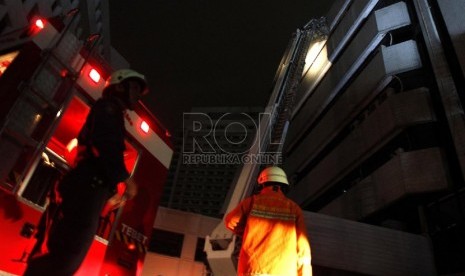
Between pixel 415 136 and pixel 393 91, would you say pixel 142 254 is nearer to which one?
pixel 415 136

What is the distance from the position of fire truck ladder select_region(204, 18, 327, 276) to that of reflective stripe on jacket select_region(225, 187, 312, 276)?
0.84 m

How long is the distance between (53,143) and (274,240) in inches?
103

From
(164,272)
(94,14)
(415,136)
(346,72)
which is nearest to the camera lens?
(415,136)

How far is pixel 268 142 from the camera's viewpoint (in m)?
5.57

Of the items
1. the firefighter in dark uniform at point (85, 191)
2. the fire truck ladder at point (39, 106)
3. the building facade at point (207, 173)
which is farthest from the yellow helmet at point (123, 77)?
the building facade at point (207, 173)

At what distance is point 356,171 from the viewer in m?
8.73

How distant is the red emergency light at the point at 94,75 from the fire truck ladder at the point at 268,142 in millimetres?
2291

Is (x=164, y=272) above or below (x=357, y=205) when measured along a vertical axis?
below

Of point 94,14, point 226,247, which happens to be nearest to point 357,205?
point 226,247

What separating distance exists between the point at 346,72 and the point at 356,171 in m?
3.06

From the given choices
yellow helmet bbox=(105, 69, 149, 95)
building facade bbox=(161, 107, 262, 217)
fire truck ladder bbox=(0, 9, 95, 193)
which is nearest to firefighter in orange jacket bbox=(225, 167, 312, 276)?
yellow helmet bbox=(105, 69, 149, 95)

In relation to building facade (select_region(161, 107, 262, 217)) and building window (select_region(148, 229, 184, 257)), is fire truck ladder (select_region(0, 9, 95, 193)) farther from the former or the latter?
building facade (select_region(161, 107, 262, 217))

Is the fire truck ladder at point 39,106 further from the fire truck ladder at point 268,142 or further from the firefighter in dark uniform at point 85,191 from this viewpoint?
the fire truck ladder at point 268,142

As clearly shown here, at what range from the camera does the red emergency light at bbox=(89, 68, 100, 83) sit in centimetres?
401
